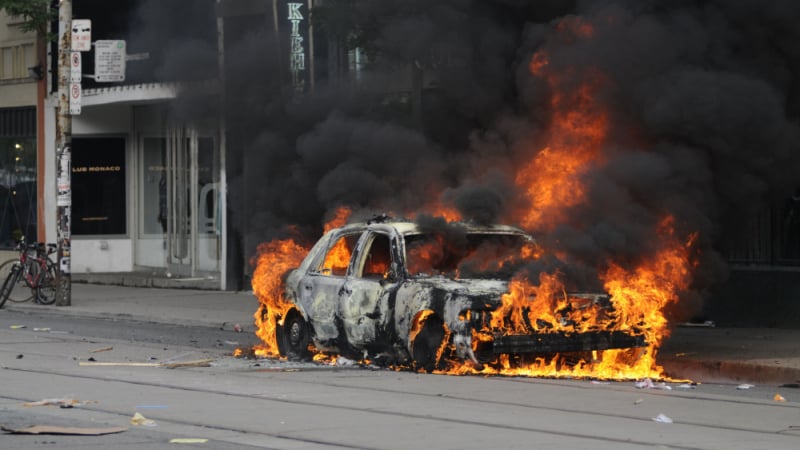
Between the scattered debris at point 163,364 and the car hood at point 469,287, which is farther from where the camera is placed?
the scattered debris at point 163,364

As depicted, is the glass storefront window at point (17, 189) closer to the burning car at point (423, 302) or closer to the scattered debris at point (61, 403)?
the burning car at point (423, 302)

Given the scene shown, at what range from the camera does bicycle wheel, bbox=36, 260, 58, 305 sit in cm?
2292

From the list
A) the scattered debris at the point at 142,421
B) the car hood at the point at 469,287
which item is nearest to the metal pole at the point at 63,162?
the car hood at the point at 469,287

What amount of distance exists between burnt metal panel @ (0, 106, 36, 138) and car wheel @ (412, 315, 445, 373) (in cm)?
1993

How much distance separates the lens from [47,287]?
2303 cm

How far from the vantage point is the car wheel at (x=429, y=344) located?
12.2 metres

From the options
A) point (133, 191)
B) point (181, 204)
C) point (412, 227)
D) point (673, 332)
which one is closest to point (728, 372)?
point (673, 332)

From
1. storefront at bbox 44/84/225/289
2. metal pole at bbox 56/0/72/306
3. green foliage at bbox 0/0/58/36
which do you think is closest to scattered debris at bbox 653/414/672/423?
metal pole at bbox 56/0/72/306

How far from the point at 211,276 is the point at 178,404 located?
16.2m

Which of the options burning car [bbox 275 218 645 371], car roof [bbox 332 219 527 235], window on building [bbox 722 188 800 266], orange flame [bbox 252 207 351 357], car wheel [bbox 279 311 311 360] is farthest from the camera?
window on building [bbox 722 188 800 266]

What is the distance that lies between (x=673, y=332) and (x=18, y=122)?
18349mm

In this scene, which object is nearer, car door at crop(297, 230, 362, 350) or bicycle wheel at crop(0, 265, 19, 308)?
car door at crop(297, 230, 362, 350)

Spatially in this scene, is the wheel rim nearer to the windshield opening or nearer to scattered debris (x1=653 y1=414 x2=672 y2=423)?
the windshield opening

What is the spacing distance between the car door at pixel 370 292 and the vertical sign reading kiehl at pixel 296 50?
5718mm
